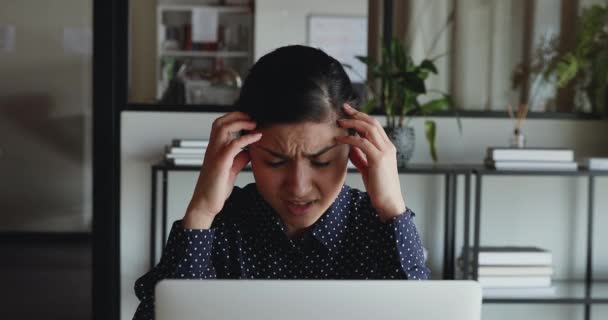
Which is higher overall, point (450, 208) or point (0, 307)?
point (450, 208)

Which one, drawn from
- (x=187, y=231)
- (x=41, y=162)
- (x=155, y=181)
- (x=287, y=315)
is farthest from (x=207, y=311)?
(x=41, y=162)

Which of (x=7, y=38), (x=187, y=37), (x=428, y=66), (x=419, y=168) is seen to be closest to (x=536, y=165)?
(x=419, y=168)

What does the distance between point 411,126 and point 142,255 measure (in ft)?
4.04

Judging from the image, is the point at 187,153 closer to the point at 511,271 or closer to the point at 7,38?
the point at 511,271

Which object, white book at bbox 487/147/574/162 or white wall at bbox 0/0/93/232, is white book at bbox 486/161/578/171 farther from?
white wall at bbox 0/0/93/232

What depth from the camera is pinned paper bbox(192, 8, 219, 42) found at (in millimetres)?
5306

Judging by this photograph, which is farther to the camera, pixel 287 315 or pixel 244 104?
pixel 244 104

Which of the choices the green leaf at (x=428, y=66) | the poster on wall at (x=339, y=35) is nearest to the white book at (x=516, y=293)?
the green leaf at (x=428, y=66)

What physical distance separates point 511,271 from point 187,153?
4.25ft

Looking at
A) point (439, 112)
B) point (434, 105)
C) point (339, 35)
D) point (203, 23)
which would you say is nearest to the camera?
point (434, 105)

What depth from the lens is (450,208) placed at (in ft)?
11.5

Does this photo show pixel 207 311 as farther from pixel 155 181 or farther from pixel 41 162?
pixel 41 162

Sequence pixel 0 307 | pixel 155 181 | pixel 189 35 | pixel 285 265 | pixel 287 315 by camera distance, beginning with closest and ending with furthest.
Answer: pixel 287 315, pixel 285 265, pixel 155 181, pixel 0 307, pixel 189 35

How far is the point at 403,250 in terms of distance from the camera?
4.97ft
